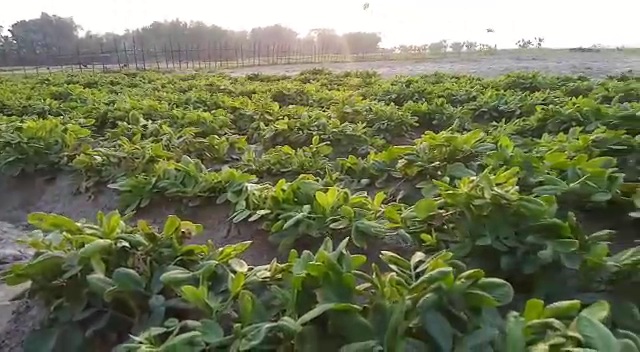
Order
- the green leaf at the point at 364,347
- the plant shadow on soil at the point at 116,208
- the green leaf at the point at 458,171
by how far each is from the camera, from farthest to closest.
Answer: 1. the green leaf at the point at 458,171
2. the plant shadow on soil at the point at 116,208
3. the green leaf at the point at 364,347

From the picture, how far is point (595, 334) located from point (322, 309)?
1.78 feet

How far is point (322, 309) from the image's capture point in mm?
1175

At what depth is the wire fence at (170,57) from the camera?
69.3 ft

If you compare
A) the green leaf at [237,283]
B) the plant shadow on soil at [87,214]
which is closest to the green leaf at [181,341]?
the green leaf at [237,283]

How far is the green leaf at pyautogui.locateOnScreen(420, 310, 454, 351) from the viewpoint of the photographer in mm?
1115

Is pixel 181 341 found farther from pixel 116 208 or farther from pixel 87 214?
pixel 87 214

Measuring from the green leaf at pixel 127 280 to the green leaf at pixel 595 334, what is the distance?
3.38ft

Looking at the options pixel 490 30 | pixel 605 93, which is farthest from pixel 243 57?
pixel 605 93

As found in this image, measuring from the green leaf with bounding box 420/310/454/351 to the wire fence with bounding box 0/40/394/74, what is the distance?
19006 mm

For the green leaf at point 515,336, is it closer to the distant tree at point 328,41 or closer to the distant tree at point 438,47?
the distant tree at point 438,47

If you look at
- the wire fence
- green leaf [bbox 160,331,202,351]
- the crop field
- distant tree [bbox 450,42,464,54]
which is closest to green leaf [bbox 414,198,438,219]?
the crop field

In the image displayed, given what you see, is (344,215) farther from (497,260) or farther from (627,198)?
(627,198)

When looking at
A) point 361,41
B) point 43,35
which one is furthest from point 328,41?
point 43,35

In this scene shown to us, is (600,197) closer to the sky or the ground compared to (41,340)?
closer to the sky
